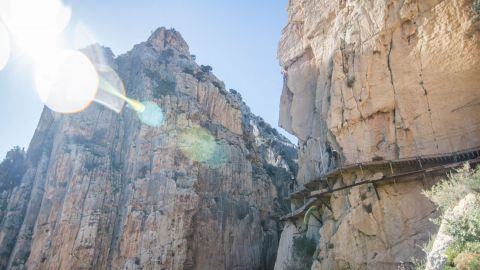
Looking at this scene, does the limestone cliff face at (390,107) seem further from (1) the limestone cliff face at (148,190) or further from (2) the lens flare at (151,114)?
(2) the lens flare at (151,114)

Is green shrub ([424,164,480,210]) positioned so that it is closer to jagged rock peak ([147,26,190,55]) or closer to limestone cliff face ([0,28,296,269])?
limestone cliff face ([0,28,296,269])

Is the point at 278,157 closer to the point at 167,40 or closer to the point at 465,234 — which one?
the point at 167,40

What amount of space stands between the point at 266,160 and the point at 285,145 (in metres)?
10.2

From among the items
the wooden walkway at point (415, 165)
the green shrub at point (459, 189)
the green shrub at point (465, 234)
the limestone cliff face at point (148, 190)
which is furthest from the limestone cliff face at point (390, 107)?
the limestone cliff face at point (148, 190)

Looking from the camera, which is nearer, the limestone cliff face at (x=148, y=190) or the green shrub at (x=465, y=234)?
the green shrub at (x=465, y=234)

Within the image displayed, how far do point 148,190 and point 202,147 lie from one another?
27.4 feet

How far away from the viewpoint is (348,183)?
22938 mm

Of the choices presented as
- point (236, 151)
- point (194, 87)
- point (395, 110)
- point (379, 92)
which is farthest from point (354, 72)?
point (194, 87)

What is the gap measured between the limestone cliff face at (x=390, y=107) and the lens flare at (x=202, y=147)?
22.2m

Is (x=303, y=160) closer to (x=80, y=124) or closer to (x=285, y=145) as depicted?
(x=80, y=124)

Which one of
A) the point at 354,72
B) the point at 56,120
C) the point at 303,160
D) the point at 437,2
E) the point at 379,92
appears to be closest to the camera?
the point at 437,2

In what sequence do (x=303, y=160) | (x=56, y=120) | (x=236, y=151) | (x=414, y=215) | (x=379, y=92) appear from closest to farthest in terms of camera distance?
1. (x=414, y=215)
2. (x=379, y=92)
3. (x=303, y=160)
4. (x=236, y=151)
5. (x=56, y=120)

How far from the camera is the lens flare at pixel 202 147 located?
4812cm

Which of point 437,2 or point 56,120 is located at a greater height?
point 56,120
